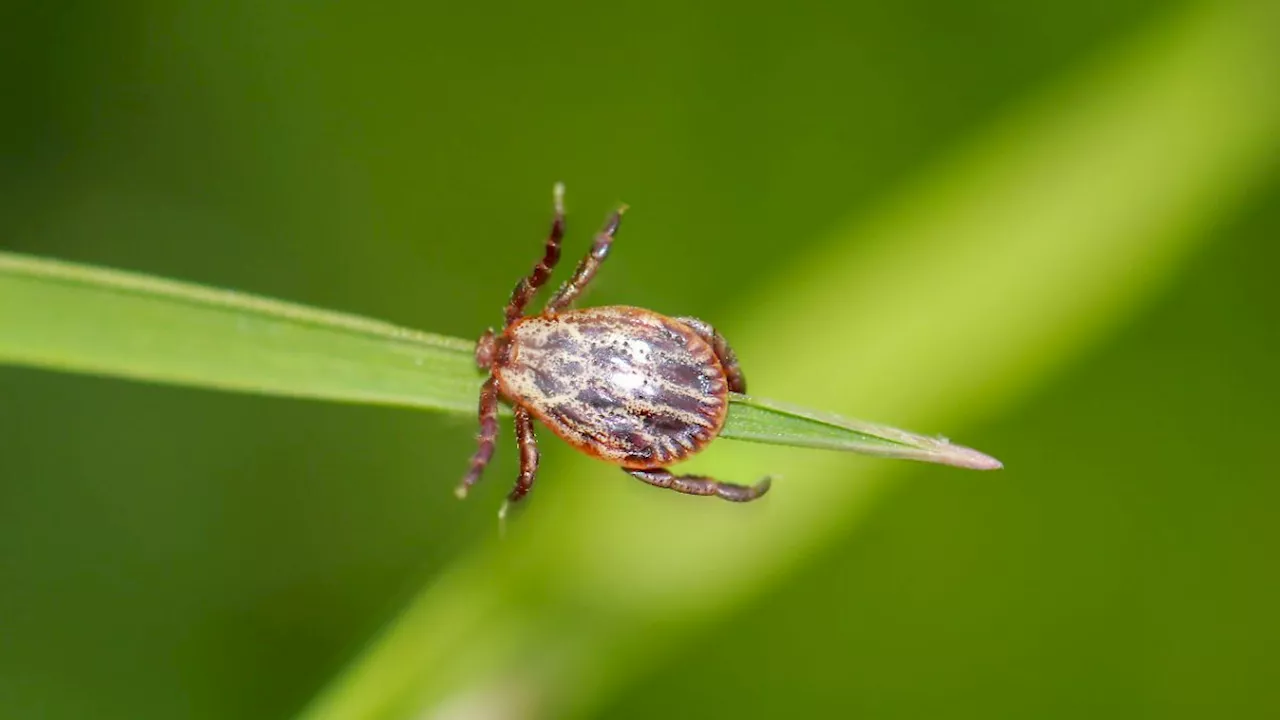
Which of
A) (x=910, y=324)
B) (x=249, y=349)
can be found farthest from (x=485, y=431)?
(x=910, y=324)

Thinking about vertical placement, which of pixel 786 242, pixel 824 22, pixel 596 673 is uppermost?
pixel 824 22

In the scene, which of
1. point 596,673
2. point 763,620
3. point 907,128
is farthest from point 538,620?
point 907,128

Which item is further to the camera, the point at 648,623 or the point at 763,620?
the point at 763,620

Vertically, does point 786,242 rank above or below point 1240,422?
above

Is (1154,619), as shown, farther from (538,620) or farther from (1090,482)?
(538,620)

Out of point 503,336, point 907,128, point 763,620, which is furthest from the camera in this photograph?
point 907,128

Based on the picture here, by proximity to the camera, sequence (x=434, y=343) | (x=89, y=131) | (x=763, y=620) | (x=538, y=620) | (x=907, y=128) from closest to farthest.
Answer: (x=434, y=343) < (x=538, y=620) < (x=763, y=620) < (x=89, y=131) < (x=907, y=128)

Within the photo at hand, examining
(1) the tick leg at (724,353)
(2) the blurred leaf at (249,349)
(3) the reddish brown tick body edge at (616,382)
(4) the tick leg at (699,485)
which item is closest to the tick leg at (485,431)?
(3) the reddish brown tick body edge at (616,382)

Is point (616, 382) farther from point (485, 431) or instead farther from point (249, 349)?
point (249, 349)
